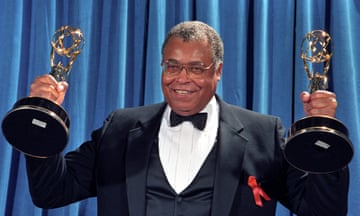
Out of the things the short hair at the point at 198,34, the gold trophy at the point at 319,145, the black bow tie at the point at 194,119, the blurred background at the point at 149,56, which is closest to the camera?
the gold trophy at the point at 319,145

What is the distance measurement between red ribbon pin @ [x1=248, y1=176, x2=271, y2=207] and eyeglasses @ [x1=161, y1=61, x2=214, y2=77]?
0.38 m

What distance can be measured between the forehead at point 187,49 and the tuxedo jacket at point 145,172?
25 centimetres

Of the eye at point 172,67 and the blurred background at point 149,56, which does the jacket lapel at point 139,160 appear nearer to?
the eye at point 172,67

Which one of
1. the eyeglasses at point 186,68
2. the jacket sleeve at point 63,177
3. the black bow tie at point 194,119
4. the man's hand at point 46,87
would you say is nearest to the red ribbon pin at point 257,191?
the black bow tie at point 194,119

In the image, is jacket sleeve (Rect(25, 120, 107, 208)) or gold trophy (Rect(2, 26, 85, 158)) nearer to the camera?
gold trophy (Rect(2, 26, 85, 158))

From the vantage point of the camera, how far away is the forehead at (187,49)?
167cm

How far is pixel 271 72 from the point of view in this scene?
2555 mm

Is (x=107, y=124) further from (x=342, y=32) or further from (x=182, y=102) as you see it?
(x=342, y=32)

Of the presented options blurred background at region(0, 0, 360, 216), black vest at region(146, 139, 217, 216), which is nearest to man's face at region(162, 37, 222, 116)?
black vest at region(146, 139, 217, 216)

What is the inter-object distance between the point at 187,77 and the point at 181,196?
39 cm

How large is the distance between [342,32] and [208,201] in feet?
4.00

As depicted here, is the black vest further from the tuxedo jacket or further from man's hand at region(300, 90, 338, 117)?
man's hand at region(300, 90, 338, 117)

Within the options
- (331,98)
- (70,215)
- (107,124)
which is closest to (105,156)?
(107,124)

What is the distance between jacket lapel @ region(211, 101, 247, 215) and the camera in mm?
1606
